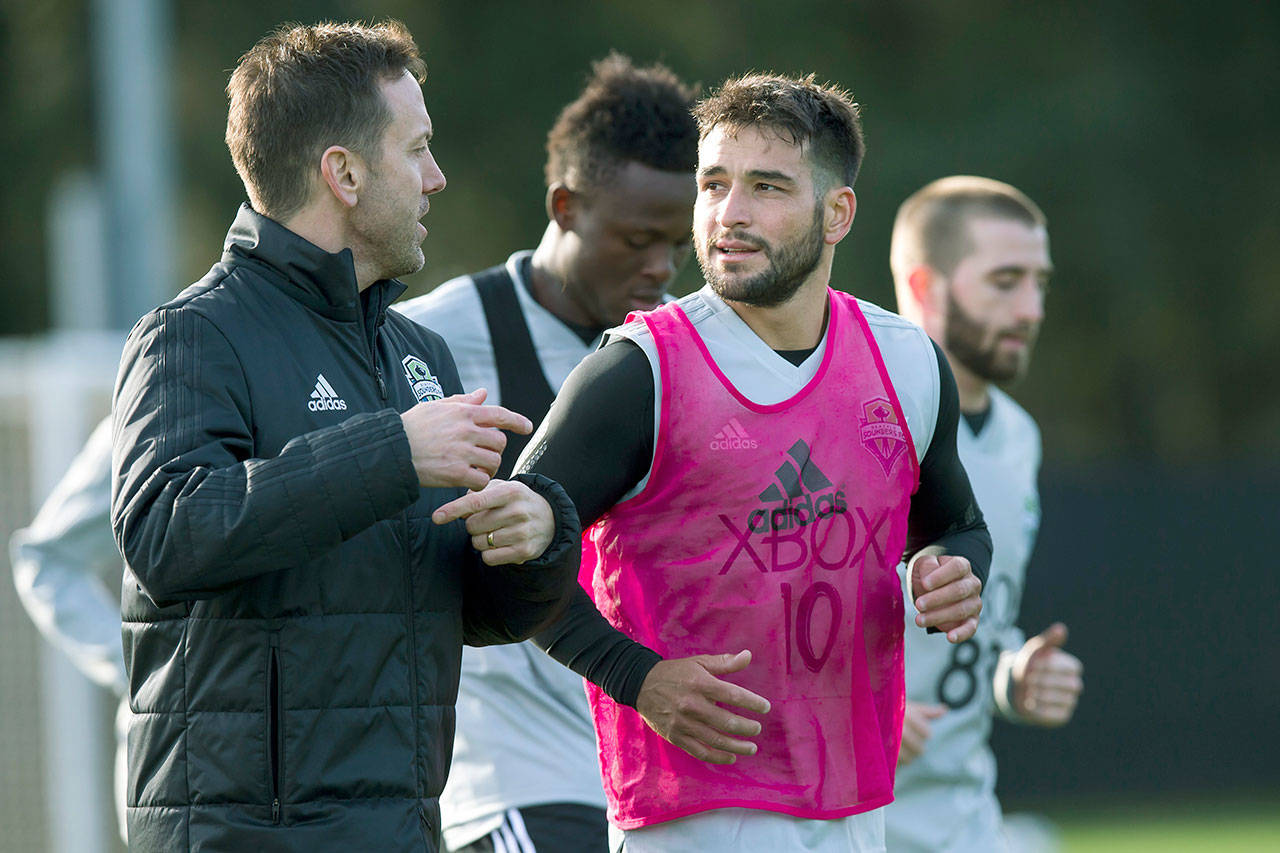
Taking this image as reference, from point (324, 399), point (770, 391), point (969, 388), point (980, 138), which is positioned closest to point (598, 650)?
point (770, 391)

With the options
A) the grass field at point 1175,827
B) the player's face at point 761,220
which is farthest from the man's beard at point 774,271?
the grass field at point 1175,827

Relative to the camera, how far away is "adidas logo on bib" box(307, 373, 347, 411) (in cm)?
300

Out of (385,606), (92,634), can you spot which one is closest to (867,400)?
(385,606)

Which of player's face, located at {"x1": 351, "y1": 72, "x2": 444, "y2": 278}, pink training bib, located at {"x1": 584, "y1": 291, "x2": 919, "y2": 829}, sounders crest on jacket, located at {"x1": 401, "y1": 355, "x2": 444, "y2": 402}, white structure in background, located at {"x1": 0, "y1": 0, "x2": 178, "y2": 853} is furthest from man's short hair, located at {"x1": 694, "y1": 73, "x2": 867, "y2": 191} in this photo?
white structure in background, located at {"x1": 0, "y1": 0, "x2": 178, "y2": 853}

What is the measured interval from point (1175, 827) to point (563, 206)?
8.89m

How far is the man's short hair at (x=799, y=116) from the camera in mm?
3471

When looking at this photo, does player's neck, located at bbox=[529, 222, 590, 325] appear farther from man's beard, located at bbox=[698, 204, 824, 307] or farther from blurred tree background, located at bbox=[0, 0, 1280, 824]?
blurred tree background, located at bbox=[0, 0, 1280, 824]

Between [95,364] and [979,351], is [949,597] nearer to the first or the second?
[979,351]

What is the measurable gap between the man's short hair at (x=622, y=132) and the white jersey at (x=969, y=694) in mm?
1172

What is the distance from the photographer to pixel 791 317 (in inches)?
138

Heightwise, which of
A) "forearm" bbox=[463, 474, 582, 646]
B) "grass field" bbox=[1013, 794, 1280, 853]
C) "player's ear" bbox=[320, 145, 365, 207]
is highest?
"player's ear" bbox=[320, 145, 365, 207]

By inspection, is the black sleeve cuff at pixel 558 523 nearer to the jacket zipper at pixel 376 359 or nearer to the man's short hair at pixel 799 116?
the jacket zipper at pixel 376 359

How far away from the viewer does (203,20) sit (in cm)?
1919

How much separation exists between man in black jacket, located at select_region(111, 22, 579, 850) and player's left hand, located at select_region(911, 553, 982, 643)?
73cm
